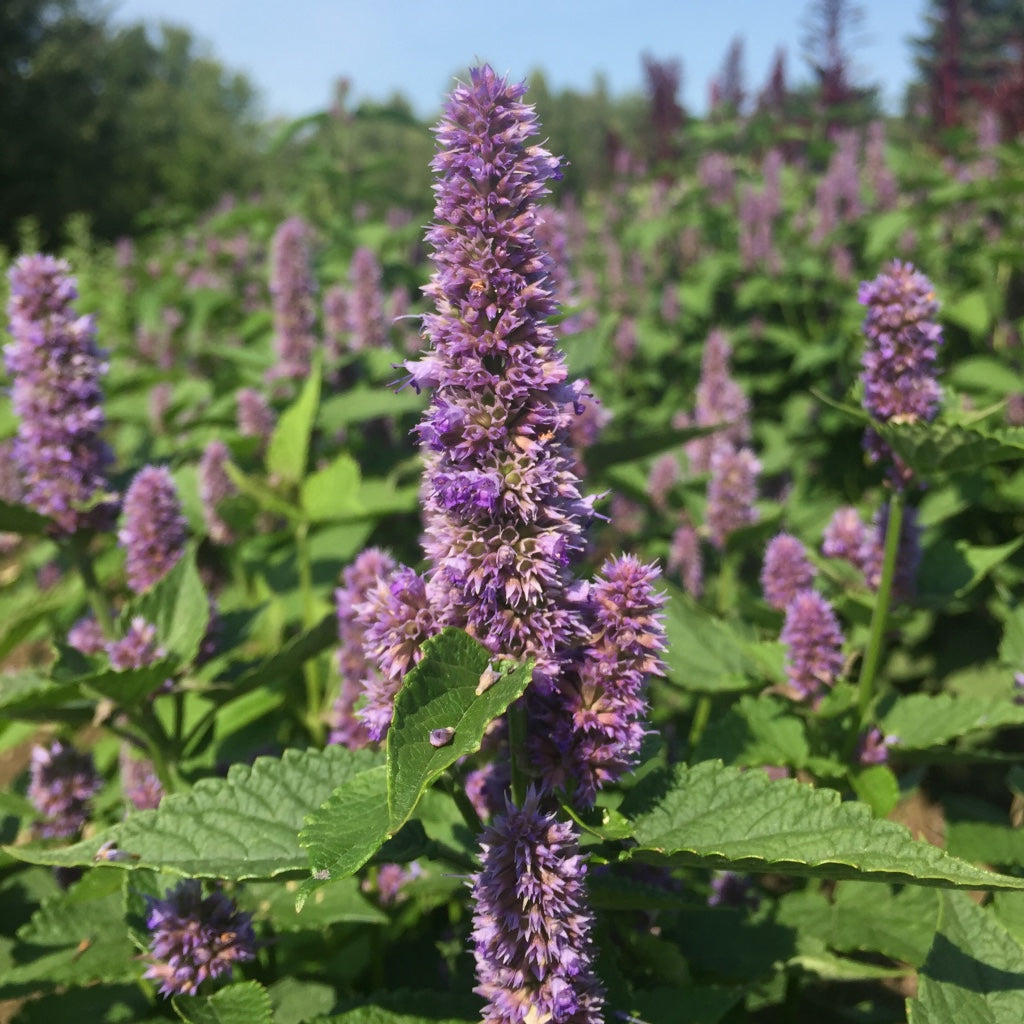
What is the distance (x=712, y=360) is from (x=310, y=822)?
4722mm

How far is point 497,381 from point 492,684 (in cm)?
54

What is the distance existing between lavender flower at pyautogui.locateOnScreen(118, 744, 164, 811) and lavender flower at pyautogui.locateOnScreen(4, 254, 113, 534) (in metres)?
0.89

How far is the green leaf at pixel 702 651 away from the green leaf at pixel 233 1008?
65.4 inches

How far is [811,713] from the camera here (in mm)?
2828

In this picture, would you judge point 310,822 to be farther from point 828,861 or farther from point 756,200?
point 756,200

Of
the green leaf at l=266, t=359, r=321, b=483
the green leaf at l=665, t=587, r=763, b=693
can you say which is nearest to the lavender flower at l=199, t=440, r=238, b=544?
the green leaf at l=266, t=359, r=321, b=483

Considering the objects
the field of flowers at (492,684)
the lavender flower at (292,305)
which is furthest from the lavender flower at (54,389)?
the lavender flower at (292,305)

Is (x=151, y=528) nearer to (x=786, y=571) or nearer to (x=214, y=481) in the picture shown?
(x=214, y=481)

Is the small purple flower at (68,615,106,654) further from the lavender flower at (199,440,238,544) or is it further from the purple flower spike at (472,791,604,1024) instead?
the purple flower spike at (472,791,604,1024)

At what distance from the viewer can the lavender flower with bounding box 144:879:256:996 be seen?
221 centimetres

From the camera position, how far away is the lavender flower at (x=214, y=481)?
4555 millimetres

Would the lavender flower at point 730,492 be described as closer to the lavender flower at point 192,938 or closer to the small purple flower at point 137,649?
the small purple flower at point 137,649

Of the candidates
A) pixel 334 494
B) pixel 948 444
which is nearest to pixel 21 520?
pixel 334 494

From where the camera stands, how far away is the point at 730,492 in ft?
14.1
